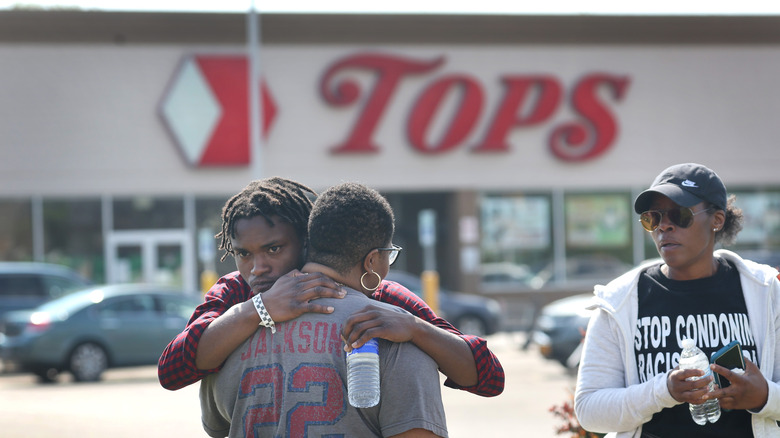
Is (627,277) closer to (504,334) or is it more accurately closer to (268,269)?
(268,269)

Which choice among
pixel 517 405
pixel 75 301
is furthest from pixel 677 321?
pixel 75 301

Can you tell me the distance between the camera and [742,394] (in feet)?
10.4

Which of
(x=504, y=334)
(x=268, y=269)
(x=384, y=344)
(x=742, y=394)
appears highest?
(x=268, y=269)

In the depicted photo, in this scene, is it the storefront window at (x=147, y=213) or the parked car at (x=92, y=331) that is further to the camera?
the storefront window at (x=147, y=213)

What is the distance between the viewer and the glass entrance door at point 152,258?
944 inches

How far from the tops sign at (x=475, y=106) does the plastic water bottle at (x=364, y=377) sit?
22.4 m

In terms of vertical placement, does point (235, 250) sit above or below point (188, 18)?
below

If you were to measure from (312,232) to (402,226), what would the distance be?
23865mm

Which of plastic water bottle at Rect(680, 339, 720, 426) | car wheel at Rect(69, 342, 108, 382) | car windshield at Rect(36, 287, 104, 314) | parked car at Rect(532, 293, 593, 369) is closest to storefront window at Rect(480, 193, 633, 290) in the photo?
parked car at Rect(532, 293, 593, 369)

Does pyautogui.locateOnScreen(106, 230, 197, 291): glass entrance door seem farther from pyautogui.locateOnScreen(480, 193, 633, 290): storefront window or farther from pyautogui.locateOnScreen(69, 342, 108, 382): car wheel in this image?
pyautogui.locateOnScreen(69, 342, 108, 382): car wheel

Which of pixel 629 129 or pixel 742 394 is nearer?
pixel 742 394

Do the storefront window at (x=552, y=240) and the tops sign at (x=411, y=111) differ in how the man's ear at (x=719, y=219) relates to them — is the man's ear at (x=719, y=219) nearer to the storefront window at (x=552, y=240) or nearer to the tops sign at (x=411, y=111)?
the tops sign at (x=411, y=111)

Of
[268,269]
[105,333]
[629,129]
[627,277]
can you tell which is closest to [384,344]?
[268,269]

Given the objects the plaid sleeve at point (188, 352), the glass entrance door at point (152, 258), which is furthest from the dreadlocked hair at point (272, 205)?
the glass entrance door at point (152, 258)
